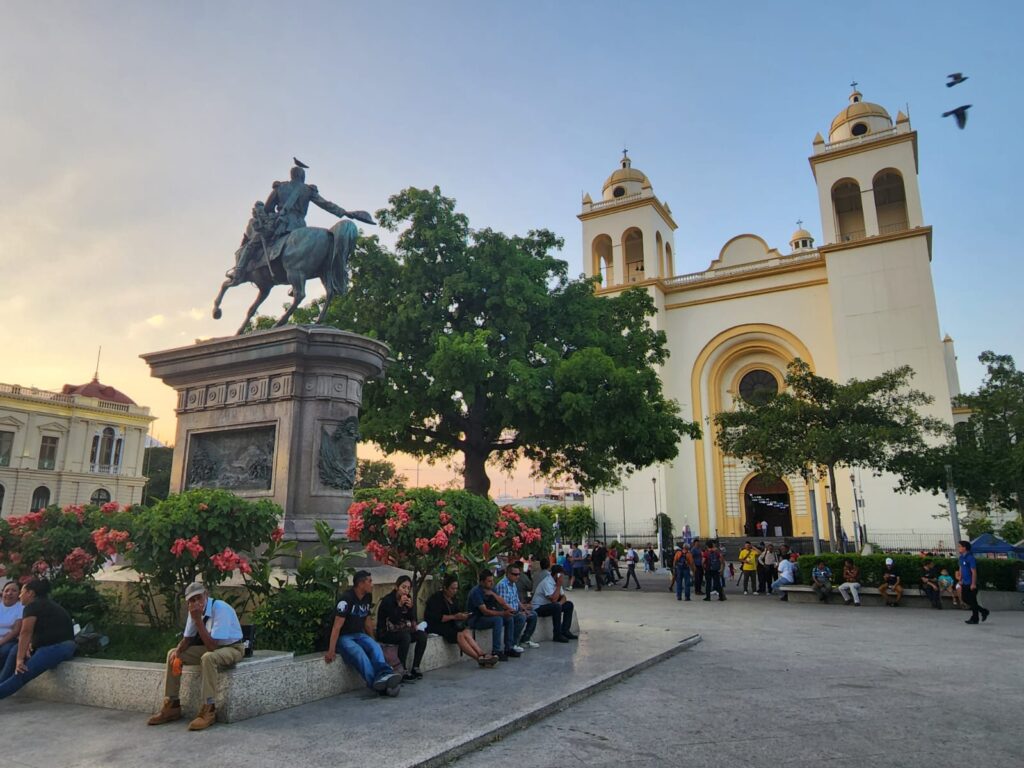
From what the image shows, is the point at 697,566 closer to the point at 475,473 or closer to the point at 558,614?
the point at 475,473

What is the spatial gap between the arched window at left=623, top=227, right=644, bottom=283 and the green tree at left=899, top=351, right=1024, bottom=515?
20.6 metres

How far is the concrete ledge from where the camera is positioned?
561 inches

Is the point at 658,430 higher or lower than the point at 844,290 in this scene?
lower

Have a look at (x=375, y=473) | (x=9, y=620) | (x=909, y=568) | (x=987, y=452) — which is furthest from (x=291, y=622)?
(x=375, y=473)

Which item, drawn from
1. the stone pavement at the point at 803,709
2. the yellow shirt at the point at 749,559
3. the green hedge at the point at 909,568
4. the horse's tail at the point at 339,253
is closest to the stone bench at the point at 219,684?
the stone pavement at the point at 803,709

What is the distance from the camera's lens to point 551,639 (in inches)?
355

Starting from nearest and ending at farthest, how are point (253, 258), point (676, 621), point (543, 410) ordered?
1. point (253, 258)
2. point (676, 621)
3. point (543, 410)

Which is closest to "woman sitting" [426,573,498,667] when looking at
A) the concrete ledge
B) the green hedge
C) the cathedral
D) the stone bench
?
the stone bench

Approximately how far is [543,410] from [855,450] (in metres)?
8.54

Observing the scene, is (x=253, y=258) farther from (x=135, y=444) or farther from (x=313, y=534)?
(x=135, y=444)

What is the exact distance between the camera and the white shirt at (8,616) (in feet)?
18.4

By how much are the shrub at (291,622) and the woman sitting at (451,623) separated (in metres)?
1.55

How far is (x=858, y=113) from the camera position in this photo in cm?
3769

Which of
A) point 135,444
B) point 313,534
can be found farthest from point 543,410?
point 135,444
